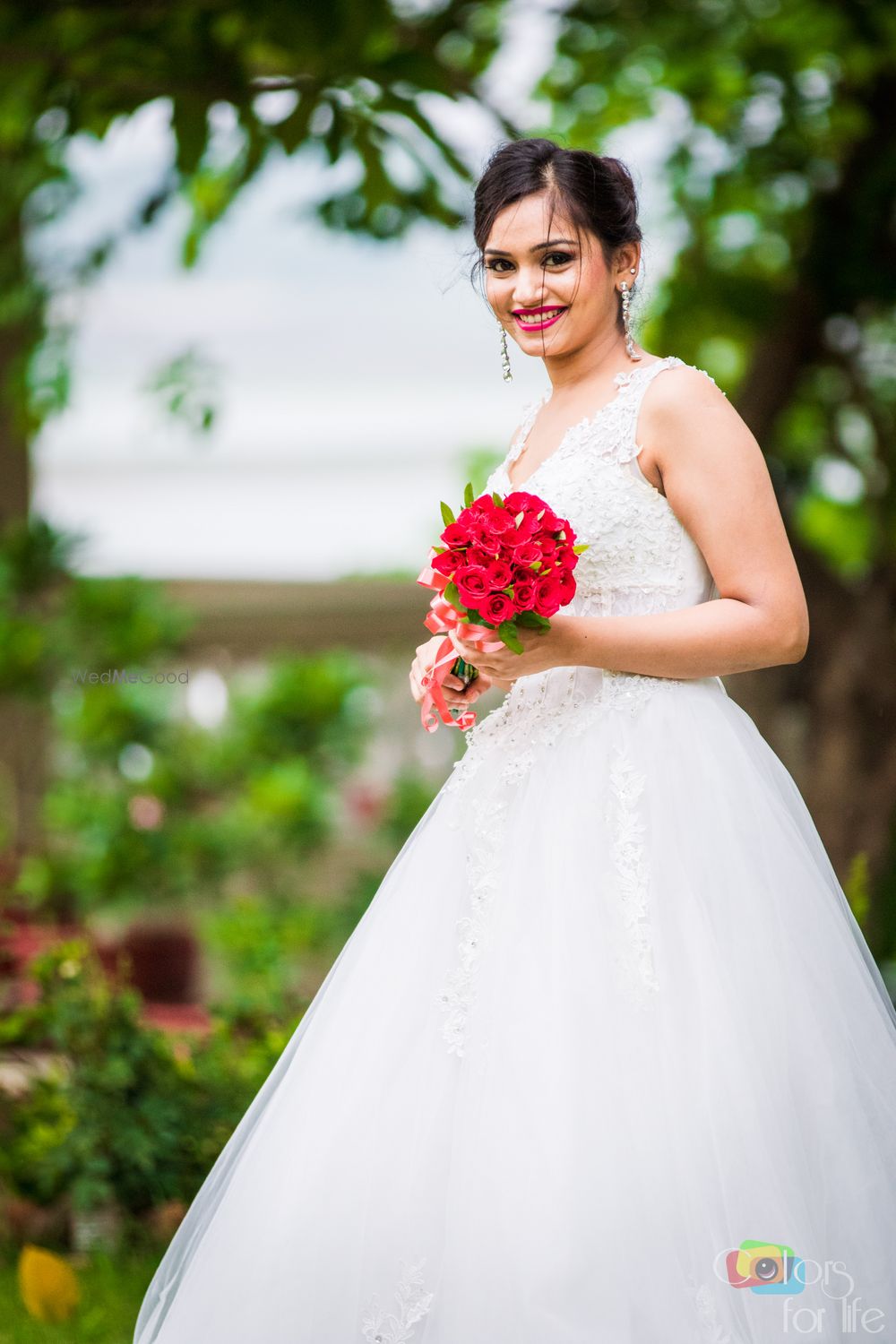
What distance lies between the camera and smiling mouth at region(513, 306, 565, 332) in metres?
2.29

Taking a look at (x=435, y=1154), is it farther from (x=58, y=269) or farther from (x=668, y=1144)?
(x=58, y=269)

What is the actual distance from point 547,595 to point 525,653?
124 millimetres

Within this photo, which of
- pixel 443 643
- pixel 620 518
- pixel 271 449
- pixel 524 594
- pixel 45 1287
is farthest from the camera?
pixel 271 449

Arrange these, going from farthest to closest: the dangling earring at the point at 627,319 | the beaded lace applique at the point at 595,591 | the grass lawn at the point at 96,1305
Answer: the grass lawn at the point at 96,1305, the dangling earring at the point at 627,319, the beaded lace applique at the point at 595,591

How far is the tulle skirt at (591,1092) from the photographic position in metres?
1.89

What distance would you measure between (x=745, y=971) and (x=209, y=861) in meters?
4.73

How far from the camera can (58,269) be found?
4.76m

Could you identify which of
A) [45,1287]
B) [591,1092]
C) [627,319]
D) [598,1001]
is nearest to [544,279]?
[627,319]

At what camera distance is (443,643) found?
7.76ft

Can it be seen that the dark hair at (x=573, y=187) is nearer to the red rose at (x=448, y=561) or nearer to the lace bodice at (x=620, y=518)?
the lace bodice at (x=620, y=518)

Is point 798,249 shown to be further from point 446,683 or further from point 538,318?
point 446,683

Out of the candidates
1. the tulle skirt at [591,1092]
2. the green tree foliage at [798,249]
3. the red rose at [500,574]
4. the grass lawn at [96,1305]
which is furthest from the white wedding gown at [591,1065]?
the green tree foliage at [798,249]

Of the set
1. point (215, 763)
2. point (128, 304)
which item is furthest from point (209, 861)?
point (128, 304)

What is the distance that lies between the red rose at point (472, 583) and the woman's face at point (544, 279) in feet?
1.77
